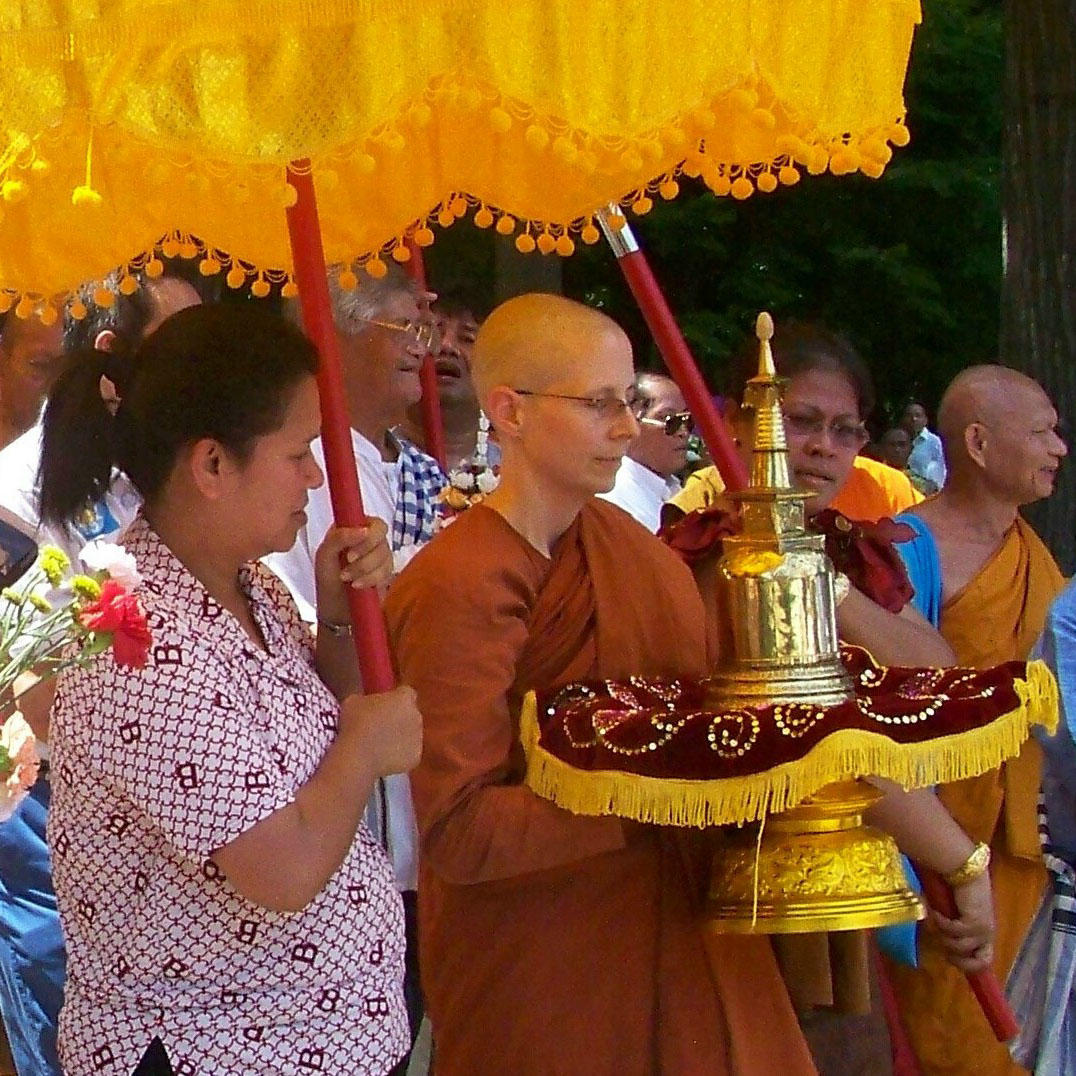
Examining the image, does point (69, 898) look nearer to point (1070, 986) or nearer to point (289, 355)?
point (289, 355)

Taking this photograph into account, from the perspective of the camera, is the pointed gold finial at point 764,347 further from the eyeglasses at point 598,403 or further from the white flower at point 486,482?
the white flower at point 486,482

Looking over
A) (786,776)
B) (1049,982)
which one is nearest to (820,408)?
(1049,982)

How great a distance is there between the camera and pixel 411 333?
4336mm

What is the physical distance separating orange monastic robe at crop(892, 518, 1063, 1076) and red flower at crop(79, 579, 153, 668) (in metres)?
2.72

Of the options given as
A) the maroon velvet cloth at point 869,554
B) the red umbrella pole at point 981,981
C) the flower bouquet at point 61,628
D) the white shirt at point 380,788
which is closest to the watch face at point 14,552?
the white shirt at point 380,788

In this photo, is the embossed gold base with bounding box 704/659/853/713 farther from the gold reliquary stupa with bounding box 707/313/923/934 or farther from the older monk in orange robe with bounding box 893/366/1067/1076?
the older monk in orange robe with bounding box 893/366/1067/1076

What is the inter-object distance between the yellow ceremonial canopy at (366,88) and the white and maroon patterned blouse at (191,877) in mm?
578

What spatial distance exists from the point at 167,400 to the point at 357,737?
515 millimetres

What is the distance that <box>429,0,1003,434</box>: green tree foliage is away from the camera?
11.3m

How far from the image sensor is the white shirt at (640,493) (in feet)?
16.8

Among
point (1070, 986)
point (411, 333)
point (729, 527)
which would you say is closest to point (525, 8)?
point (729, 527)

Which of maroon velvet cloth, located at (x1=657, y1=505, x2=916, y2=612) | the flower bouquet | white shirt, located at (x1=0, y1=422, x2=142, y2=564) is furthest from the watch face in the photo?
maroon velvet cloth, located at (x1=657, y1=505, x2=916, y2=612)

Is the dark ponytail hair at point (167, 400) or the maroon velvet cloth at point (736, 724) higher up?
the dark ponytail hair at point (167, 400)

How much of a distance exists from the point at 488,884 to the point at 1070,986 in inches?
64.5
